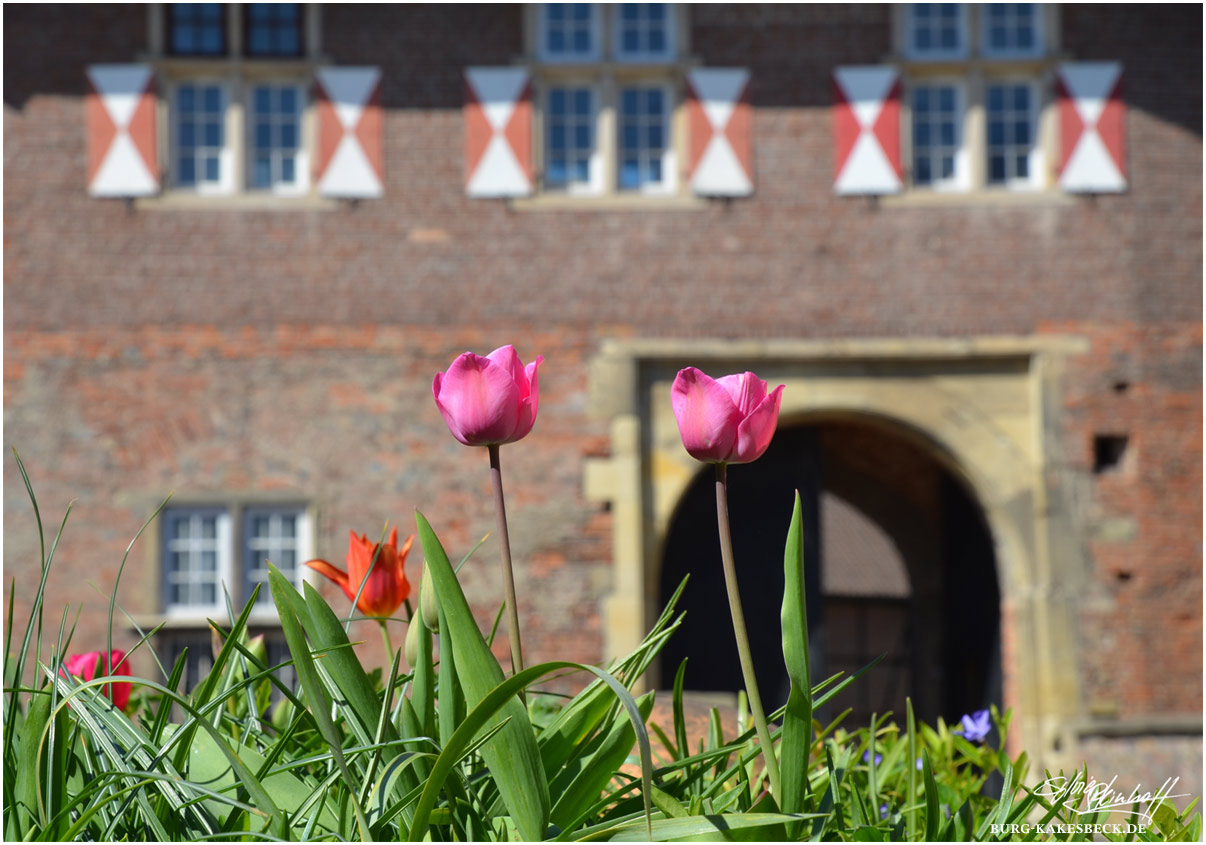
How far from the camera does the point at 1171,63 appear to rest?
9188mm

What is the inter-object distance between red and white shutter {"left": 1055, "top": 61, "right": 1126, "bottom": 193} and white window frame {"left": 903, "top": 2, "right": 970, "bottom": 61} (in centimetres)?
65

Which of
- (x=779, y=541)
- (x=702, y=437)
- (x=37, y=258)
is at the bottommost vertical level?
(x=779, y=541)

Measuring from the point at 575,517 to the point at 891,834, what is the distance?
723cm

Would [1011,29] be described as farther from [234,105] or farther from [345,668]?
[345,668]

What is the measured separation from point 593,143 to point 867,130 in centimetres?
181

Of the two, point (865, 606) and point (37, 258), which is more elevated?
point (37, 258)

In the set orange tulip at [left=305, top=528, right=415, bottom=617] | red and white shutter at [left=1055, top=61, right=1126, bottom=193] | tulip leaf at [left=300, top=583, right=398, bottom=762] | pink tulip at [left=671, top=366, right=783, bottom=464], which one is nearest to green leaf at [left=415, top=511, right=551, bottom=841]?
tulip leaf at [left=300, top=583, right=398, bottom=762]

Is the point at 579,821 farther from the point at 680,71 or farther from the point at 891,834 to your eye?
the point at 680,71

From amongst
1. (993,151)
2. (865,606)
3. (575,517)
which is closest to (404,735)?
(575,517)

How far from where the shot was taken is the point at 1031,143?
360 inches

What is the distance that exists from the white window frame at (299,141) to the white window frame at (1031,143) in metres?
4.49

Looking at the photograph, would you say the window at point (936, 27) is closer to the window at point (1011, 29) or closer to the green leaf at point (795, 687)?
the window at point (1011, 29)

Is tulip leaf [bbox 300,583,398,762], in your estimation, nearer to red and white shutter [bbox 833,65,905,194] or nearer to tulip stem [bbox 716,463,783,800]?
tulip stem [bbox 716,463,783,800]

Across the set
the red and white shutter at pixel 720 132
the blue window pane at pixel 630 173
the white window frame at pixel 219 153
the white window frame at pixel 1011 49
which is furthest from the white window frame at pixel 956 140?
the white window frame at pixel 219 153
